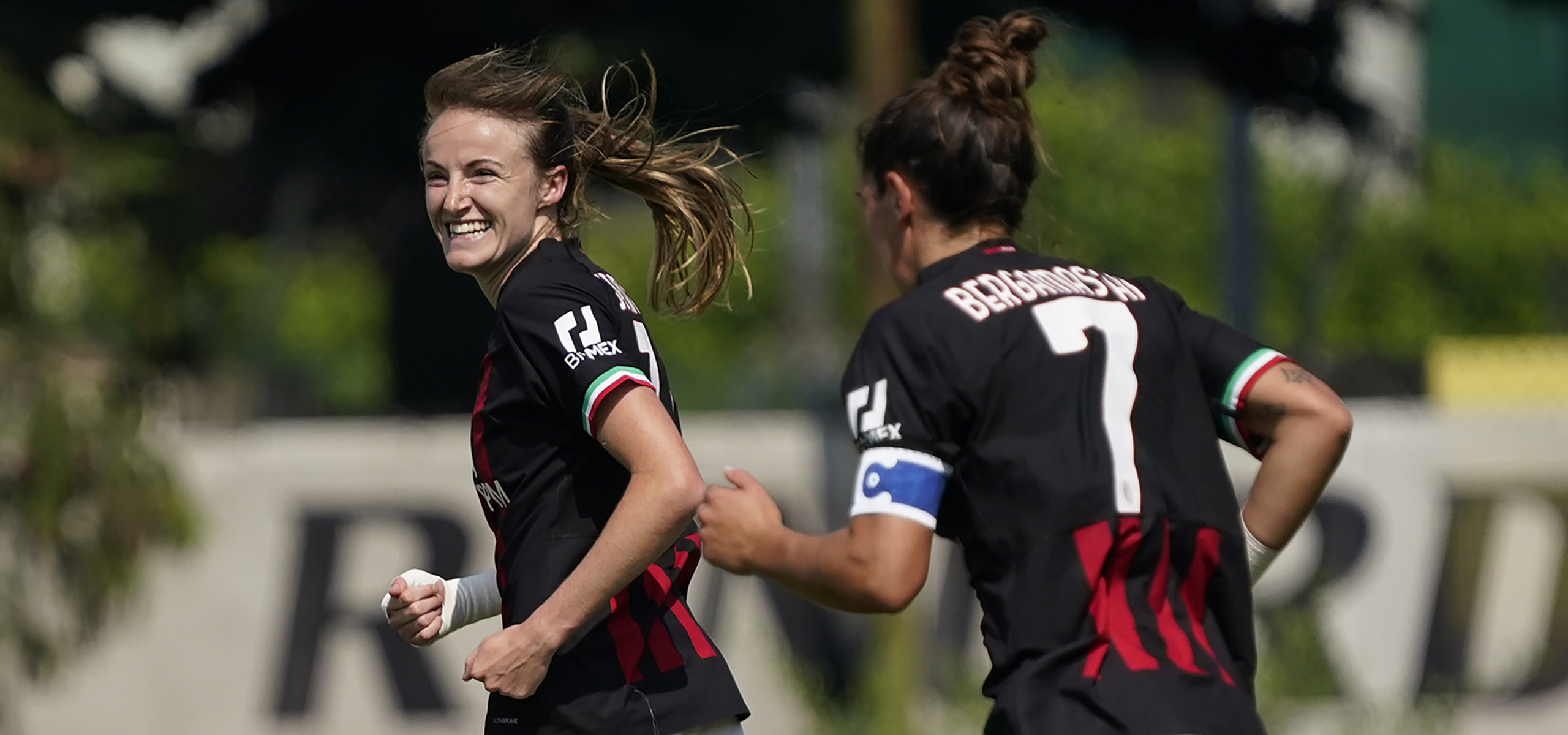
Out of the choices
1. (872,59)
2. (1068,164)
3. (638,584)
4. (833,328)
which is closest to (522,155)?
(638,584)

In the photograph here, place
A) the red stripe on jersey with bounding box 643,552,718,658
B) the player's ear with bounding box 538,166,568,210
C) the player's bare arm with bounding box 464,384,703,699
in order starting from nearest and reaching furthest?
the player's bare arm with bounding box 464,384,703,699
the red stripe on jersey with bounding box 643,552,718,658
the player's ear with bounding box 538,166,568,210

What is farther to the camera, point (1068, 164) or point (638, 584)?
point (1068, 164)

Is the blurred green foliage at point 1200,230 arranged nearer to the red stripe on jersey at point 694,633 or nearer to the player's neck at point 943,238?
the player's neck at point 943,238

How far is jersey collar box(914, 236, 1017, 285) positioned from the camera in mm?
3012

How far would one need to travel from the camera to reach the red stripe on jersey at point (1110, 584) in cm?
279

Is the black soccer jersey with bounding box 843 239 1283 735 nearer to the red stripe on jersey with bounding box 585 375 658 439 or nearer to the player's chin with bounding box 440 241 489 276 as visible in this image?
the red stripe on jersey with bounding box 585 375 658 439

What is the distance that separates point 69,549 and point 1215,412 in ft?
17.8

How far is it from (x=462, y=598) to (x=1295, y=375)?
1310 millimetres

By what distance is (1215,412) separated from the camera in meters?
3.08

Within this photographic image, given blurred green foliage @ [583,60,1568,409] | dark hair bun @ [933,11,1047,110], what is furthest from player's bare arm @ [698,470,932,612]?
blurred green foliage @ [583,60,1568,409]

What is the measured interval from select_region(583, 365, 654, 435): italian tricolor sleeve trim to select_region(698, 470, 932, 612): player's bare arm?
0.38 metres

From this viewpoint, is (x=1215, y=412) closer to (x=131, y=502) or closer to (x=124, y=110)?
(x=131, y=502)

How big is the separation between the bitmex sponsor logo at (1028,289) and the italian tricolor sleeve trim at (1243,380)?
0.63ft

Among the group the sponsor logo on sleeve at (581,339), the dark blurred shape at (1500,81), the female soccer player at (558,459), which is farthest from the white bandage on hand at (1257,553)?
the dark blurred shape at (1500,81)
